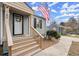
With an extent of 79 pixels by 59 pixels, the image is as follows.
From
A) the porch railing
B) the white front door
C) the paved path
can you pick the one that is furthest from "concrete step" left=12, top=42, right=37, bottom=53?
the white front door

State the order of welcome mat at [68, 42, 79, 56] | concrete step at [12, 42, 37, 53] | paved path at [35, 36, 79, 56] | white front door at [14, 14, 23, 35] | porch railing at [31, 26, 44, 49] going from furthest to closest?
white front door at [14, 14, 23, 35]
porch railing at [31, 26, 44, 49]
paved path at [35, 36, 79, 56]
welcome mat at [68, 42, 79, 56]
concrete step at [12, 42, 37, 53]

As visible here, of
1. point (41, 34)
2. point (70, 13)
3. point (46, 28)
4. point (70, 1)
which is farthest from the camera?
point (41, 34)

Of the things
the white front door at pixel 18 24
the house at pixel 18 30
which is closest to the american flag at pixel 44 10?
the house at pixel 18 30

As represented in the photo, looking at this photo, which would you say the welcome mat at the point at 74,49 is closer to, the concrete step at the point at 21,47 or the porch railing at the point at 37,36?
the porch railing at the point at 37,36

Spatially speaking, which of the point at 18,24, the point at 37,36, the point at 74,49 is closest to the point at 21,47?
the point at 37,36

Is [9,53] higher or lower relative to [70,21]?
lower

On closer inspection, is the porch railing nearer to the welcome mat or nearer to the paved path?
the paved path

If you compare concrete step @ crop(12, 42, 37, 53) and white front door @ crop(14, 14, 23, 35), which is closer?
concrete step @ crop(12, 42, 37, 53)

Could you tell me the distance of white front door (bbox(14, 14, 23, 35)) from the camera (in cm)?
976

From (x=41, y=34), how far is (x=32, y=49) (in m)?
1.70

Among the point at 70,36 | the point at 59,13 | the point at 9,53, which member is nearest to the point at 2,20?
the point at 9,53

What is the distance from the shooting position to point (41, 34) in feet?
32.6

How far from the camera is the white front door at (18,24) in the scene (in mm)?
9758

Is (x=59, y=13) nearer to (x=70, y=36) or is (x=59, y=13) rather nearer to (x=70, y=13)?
(x=70, y=13)
